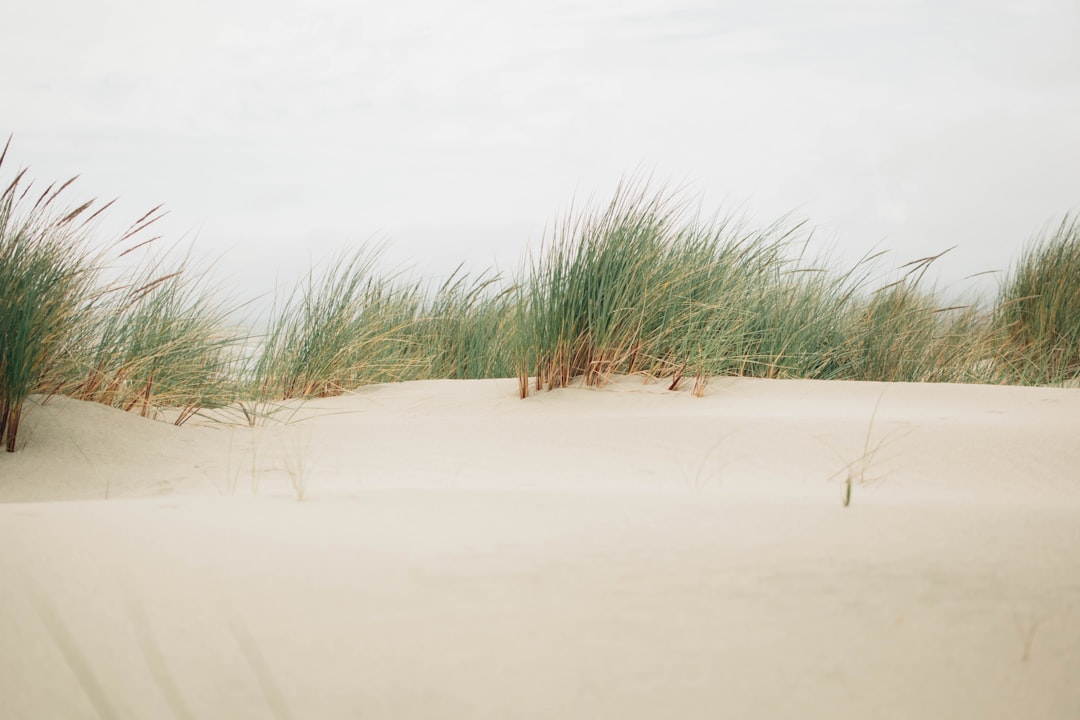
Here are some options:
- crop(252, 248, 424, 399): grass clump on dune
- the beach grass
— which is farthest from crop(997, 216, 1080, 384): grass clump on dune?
crop(252, 248, 424, 399): grass clump on dune

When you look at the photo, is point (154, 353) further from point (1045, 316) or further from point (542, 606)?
point (1045, 316)

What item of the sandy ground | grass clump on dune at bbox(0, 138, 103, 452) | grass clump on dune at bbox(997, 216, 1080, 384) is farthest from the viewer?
grass clump on dune at bbox(997, 216, 1080, 384)

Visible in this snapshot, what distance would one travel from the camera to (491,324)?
20.2 feet

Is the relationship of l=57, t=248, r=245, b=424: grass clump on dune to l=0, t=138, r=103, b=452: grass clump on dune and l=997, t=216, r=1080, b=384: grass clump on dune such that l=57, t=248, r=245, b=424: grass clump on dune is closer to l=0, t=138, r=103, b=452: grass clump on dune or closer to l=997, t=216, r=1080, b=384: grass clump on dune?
l=0, t=138, r=103, b=452: grass clump on dune

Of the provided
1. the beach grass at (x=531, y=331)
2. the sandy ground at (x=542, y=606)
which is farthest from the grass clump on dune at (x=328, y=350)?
the sandy ground at (x=542, y=606)

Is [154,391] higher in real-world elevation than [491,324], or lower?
lower

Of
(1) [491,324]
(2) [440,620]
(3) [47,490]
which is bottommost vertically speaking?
(3) [47,490]

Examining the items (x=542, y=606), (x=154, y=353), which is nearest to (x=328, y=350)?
(x=154, y=353)

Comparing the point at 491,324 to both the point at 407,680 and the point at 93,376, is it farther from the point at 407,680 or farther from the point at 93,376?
the point at 407,680

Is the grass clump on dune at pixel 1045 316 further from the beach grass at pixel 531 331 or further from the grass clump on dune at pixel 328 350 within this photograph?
the grass clump on dune at pixel 328 350

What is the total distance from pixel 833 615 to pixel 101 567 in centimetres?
98

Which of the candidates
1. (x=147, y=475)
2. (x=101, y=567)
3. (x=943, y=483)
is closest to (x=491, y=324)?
(x=147, y=475)

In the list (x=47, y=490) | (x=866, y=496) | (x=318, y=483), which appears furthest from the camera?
(x=47, y=490)

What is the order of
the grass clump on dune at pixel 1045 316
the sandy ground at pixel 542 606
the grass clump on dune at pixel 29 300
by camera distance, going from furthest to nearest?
1. the grass clump on dune at pixel 1045 316
2. the grass clump on dune at pixel 29 300
3. the sandy ground at pixel 542 606
